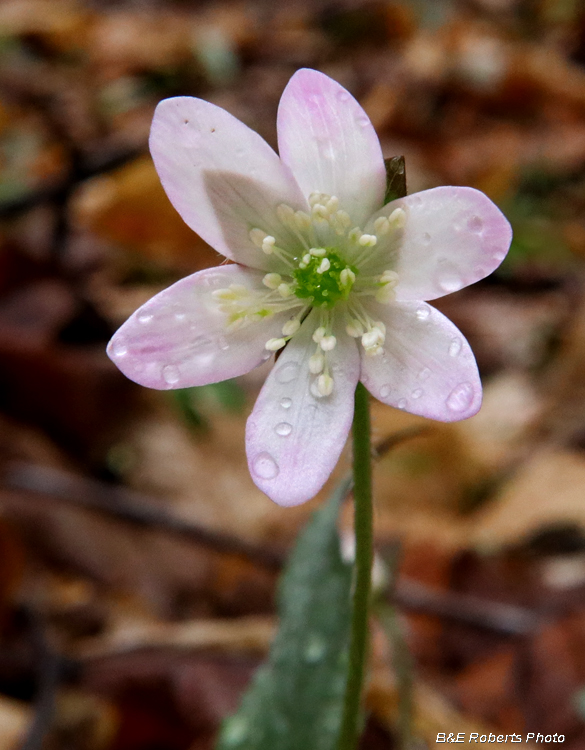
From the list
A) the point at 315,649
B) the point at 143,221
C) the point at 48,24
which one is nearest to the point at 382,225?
the point at 315,649

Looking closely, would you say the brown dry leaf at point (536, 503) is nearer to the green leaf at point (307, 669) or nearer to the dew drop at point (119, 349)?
the green leaf at point (307, 669)

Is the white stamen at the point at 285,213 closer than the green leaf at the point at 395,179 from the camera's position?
No

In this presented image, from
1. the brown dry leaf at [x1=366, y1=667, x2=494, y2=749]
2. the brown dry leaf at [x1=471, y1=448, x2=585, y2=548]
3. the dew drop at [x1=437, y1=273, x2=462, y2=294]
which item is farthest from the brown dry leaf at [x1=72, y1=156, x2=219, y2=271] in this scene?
the dew drop at [x1=437, y1=273, x2=462, y2=294]

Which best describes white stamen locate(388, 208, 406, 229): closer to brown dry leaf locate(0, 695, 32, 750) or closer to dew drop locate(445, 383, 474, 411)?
dew drop locate(445, 383, 474, 411)

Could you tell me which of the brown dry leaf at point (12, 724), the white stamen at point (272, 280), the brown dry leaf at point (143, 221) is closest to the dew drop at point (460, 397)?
the white stamen at point (272, 280)

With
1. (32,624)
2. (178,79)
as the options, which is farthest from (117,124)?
(32,624)

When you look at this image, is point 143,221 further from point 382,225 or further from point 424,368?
point 424,368

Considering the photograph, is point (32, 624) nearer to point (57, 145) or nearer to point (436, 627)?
point (436, 627)
